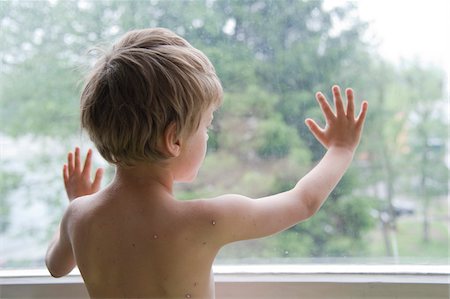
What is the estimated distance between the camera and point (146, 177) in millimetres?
Answer: 729

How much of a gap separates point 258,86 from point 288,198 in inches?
10.6

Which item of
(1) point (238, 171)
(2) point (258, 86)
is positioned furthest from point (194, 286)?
(2) point (258, 86)

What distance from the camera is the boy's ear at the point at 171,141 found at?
0.68 meters

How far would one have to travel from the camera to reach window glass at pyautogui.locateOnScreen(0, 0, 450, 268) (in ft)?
2.96

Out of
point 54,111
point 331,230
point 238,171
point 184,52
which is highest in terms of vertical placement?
point 184,52

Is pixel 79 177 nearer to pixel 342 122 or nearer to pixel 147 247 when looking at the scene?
pixel 147 247

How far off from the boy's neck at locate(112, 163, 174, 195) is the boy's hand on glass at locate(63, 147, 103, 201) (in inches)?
6.4

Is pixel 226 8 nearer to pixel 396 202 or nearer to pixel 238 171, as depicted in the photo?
pixel 238 171

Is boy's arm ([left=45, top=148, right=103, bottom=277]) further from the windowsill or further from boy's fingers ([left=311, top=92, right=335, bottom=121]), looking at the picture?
boy's fingers ([left=311, top=92, right=335, bottom=121])

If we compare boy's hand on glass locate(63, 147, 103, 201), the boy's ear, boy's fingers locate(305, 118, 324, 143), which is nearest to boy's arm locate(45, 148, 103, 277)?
boy's hand on glass locate(63, 147, 103, 201)

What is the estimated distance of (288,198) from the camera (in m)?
0.75

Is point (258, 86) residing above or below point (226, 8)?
below

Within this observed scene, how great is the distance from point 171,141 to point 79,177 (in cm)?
28

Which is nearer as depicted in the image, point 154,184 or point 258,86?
point 154,184
